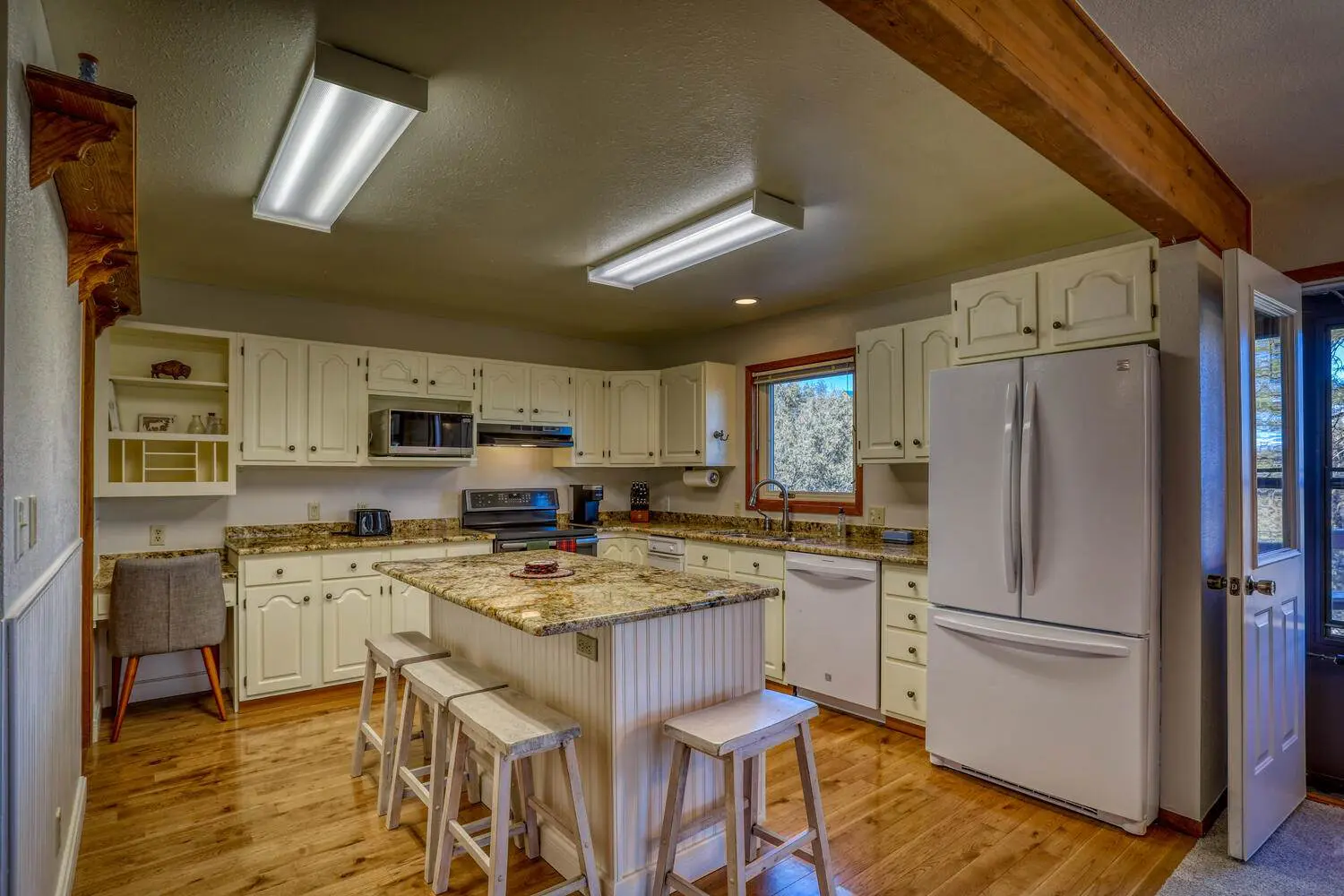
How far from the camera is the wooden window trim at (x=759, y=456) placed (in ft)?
14.2

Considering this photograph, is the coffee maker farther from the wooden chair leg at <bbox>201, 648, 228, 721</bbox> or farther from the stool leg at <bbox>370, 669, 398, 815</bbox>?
the stool leg at <bbox>370, 669, 398, 815</bbox>

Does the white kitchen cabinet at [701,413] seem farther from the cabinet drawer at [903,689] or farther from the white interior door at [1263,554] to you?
the white interior door at [1263,554]

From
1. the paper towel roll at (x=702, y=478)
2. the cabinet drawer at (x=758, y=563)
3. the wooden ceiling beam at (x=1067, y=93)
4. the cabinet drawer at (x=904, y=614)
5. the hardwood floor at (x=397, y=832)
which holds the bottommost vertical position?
the hardwood floor at (x=397, y=832)

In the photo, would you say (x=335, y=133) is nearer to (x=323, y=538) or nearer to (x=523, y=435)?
(x=323, y=538)

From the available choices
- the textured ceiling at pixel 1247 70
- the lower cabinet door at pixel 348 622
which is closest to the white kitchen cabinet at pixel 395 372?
the lower cabinet door at pixel 348 622

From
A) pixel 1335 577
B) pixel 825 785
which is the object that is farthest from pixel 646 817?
pixel 1335 577

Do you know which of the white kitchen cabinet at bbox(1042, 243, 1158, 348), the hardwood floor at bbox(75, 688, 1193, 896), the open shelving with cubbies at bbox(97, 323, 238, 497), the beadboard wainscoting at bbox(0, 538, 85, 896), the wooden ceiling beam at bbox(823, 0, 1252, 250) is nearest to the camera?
the beadboard wainscoting at bbox(0, 538, 85, 896)

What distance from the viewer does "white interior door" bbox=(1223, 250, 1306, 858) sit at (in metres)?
2.29

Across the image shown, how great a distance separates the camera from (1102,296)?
2.71 metres

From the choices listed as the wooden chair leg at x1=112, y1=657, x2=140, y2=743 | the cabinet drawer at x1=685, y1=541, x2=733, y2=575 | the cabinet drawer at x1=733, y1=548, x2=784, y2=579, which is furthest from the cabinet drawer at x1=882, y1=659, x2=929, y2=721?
the wooden chair leg at x1=112, y1=657, x2=140, y2=743

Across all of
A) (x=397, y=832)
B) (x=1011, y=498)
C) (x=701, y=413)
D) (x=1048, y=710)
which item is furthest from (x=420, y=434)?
(x=1048, y=710)

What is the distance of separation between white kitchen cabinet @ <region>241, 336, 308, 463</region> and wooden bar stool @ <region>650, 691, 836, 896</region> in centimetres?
322

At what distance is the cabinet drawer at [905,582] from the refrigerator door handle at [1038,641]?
0.33 m

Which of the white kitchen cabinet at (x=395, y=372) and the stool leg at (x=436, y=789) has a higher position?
the white kitchen cabinet at (x=395, y=372)
